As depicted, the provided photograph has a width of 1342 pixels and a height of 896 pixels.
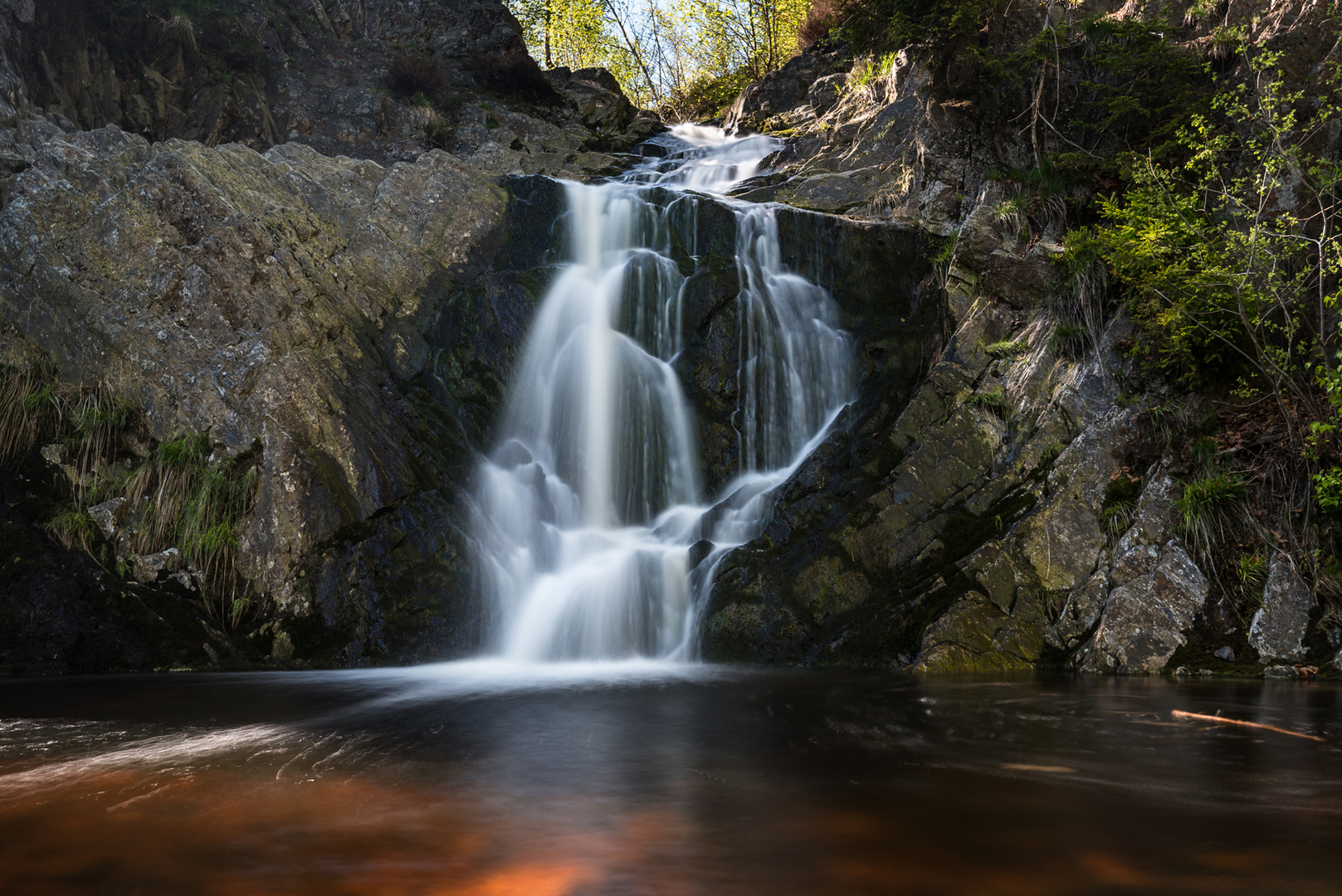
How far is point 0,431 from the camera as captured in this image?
951 cm

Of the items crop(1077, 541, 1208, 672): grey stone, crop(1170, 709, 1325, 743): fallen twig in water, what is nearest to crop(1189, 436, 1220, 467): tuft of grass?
crop(1077, 541, 1208, 672): grey stone

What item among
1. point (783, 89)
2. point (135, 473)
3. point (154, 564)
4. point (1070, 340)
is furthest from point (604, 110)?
point (154, 564)

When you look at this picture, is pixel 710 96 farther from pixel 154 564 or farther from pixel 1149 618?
pixel 1149 618

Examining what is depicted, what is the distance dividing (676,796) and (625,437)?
363 inches

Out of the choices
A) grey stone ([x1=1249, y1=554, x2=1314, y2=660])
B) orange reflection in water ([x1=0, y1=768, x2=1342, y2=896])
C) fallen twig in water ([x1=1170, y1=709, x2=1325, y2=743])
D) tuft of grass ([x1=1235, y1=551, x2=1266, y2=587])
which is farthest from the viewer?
tuft of grass ([x1=1235, y1=551, x2=1266, y2=587])

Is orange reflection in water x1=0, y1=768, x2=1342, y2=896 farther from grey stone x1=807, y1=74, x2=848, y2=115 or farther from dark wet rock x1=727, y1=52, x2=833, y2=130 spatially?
dark wet rock x1=727, y1=52, x2=833, y2=130

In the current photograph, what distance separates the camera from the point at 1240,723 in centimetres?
506

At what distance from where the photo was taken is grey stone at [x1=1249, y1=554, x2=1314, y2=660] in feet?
24.6

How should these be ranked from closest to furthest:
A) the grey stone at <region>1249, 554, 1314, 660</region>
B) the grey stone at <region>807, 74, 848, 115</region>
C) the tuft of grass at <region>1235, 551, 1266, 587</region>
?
the grey stone at <region>1249, 554, 1314, 660</region> → the tuft of grass at <region>1235, 551, 1266, 587</region> → the grey stone at <region>807, 74, 848, 115</region>

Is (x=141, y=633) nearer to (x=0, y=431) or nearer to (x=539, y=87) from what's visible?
(x=0, y=431)

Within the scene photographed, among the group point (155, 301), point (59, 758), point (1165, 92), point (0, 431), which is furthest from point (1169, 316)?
point (0, 431)

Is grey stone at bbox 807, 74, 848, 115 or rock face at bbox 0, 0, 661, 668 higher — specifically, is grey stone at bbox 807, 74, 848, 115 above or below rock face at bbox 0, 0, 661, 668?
above

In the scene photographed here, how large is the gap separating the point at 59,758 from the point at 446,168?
527 inches

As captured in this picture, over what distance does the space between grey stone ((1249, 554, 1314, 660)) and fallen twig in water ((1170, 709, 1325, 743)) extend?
2.96 m
